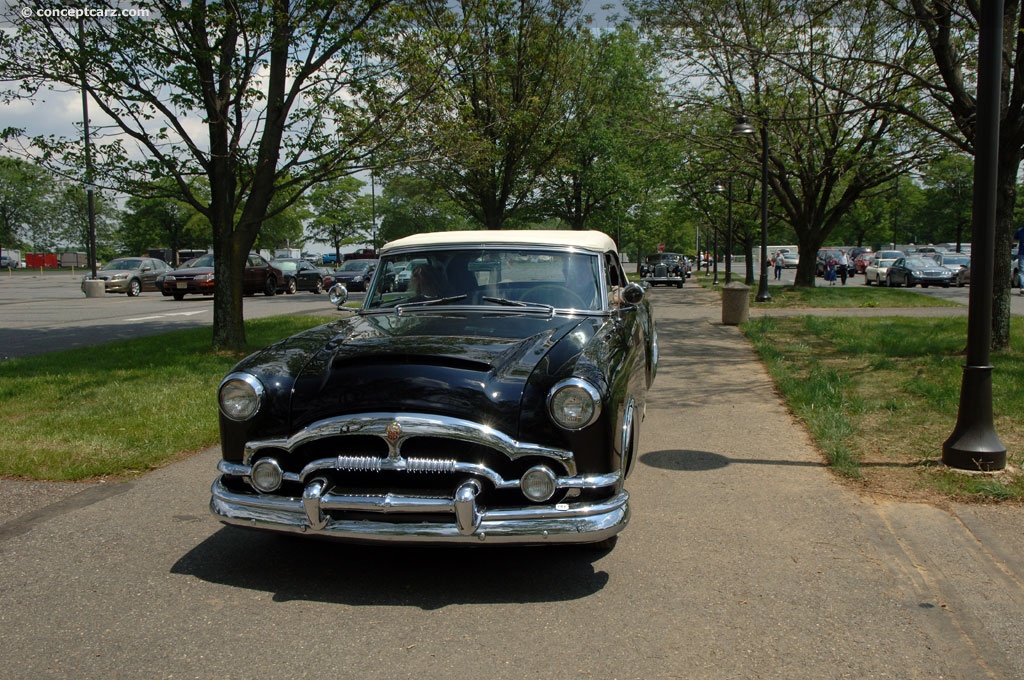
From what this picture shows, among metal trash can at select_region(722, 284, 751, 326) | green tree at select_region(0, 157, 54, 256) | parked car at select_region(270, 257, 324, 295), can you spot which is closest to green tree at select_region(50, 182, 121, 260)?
green tree at select_region(0, 157, 54, 256)

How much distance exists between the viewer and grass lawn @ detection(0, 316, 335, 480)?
5.97m

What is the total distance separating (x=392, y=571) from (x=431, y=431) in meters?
0.89

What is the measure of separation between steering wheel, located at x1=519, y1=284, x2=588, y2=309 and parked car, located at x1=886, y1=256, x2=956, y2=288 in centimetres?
3106

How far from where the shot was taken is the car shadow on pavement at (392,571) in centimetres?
372

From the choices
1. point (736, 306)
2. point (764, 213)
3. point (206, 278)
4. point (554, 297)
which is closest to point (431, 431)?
point (554, 297)

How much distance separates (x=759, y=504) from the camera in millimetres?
5047

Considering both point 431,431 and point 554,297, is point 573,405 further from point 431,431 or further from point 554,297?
point 554,297

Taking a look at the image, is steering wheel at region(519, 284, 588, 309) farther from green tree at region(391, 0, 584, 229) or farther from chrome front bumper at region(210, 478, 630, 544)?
green tree at region(391, 0, 584, 229)

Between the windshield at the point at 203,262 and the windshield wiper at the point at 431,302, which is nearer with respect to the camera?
the windshield wiper at the point at 431,302

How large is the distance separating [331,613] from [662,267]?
35.7 m

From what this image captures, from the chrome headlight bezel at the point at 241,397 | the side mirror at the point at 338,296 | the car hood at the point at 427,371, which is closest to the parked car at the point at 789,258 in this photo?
the side mirror at the point at 338,296

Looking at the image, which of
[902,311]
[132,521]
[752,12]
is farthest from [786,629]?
[902,311]

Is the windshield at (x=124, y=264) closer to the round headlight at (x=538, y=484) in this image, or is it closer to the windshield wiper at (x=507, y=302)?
the windshield wiper at (x=507, y=302)

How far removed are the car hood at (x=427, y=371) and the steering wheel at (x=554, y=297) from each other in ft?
2.24
